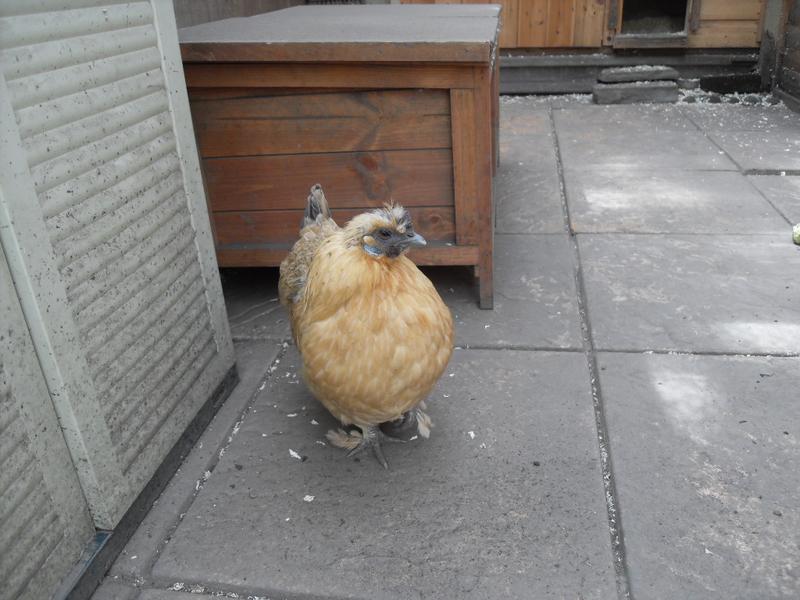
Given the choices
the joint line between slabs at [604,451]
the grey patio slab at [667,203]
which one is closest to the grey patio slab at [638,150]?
the grey patio slab at [667,203]

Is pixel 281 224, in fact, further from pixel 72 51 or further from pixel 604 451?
pixel 604 451

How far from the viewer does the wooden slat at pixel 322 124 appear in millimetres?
3115

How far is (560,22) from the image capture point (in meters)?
8.27

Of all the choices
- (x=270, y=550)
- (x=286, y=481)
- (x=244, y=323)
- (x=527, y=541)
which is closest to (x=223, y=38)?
(x=244, y=323)

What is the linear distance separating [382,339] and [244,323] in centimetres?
155

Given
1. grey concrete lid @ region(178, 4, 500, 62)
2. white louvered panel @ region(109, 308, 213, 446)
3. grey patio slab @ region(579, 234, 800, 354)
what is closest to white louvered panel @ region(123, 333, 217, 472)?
white louvered panel @ region(109, 308, 213, 446)

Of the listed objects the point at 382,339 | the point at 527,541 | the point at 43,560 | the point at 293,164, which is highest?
the point at 293,164

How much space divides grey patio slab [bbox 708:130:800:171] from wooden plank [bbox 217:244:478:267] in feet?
10.8

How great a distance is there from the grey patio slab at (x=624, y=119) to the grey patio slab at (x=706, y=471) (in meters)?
4.50

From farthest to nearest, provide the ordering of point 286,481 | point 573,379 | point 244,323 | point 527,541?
1. point 244,323
2. point 573,379
3. point 286,481
4. point 527,541

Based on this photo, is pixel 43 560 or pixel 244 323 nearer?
pixel 43 560

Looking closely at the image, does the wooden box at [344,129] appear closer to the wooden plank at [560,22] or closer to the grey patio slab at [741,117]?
the grey patio slab at [741,117]

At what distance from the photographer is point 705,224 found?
4.40 m

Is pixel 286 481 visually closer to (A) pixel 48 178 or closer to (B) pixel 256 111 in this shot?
(A) pixel 48 178
